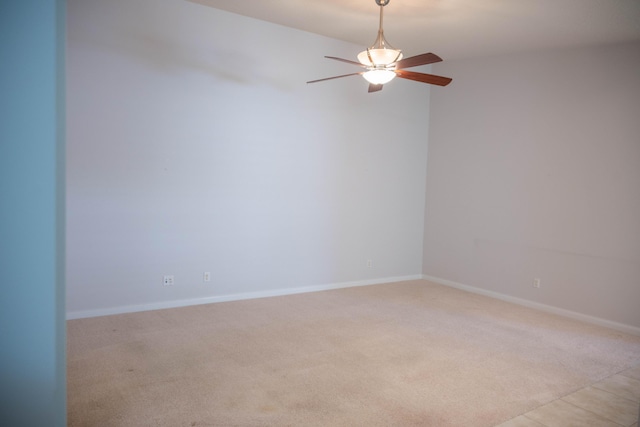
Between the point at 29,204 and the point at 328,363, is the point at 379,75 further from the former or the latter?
the point at 29,204

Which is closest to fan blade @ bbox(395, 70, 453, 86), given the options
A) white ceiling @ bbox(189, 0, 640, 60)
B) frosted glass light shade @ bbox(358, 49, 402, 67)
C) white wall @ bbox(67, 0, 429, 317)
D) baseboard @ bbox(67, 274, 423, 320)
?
frosted glass light shade @ bbox(358, 49, 402, 67)

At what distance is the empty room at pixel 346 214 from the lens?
3221mm

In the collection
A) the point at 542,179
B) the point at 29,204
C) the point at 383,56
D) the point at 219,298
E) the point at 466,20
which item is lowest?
the point at 219,298

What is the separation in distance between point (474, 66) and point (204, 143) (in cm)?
380

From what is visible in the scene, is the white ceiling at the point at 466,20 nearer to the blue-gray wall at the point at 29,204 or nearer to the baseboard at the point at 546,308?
the baseboard at the point at 546,308

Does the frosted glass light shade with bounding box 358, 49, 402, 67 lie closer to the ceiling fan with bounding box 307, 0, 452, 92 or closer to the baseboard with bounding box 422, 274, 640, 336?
the ceiling fan with bounding box 307, 0, 452, 92

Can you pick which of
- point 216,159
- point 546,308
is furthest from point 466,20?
point 546,308

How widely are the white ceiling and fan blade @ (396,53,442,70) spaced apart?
988 millimetres

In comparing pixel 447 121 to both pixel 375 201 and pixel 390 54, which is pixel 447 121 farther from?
pixel 390 54

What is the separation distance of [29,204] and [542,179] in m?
5.37

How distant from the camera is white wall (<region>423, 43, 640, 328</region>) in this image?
15.6ft

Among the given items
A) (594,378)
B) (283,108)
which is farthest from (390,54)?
(594,378)

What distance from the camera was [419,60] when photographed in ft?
11.0

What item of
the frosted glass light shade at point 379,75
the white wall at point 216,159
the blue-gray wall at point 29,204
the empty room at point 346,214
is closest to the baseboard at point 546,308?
the empty room at point 346,214
